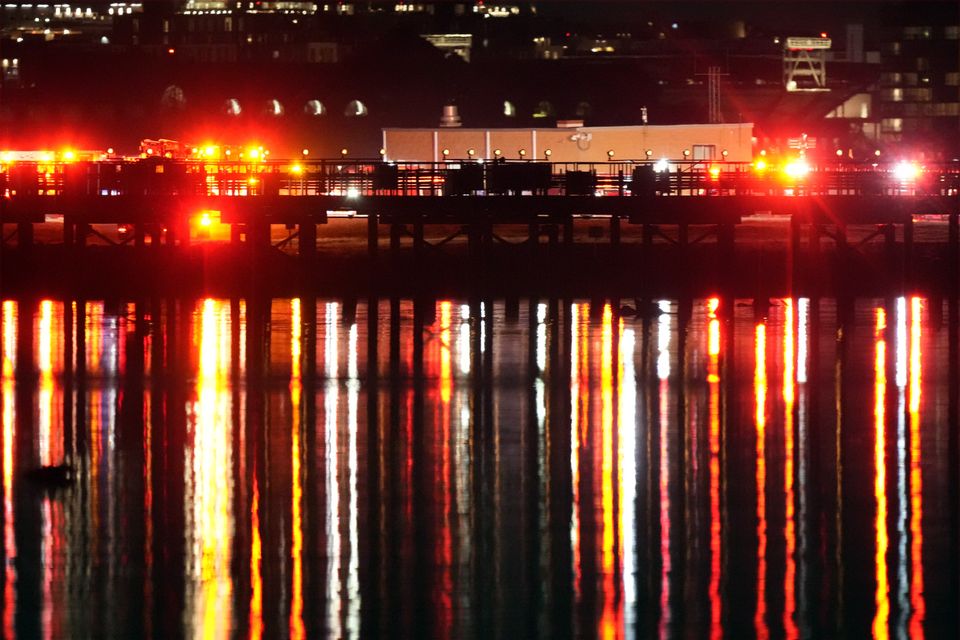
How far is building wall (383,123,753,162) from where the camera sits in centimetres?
7262

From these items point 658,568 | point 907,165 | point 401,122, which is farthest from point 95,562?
point 401,122

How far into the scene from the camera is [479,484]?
21469mm

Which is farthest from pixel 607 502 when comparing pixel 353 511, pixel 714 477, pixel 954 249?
pixel 954 249

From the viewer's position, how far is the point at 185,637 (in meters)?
15.7

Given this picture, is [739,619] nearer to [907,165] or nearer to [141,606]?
[141,606]

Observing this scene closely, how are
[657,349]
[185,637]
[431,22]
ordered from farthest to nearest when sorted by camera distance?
[431,22] → [657,349] → [185,637]

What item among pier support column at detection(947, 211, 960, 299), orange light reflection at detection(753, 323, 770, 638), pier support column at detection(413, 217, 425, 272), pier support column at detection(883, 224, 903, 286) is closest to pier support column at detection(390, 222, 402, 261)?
pier support column at detection(413, 217, 425, 272)

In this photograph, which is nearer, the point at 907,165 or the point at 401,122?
the point at 907,165

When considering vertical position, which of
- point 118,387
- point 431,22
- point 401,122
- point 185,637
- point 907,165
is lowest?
point 185,637

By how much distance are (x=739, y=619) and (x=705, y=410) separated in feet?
34.5

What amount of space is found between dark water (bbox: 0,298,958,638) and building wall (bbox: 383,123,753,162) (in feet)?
122

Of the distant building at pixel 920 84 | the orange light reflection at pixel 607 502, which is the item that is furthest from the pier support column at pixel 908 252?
the distant building at pixel 920 84

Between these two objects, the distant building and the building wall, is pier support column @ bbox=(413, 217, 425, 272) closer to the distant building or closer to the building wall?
the building wall

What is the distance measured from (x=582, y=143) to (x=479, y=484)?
5184cm
